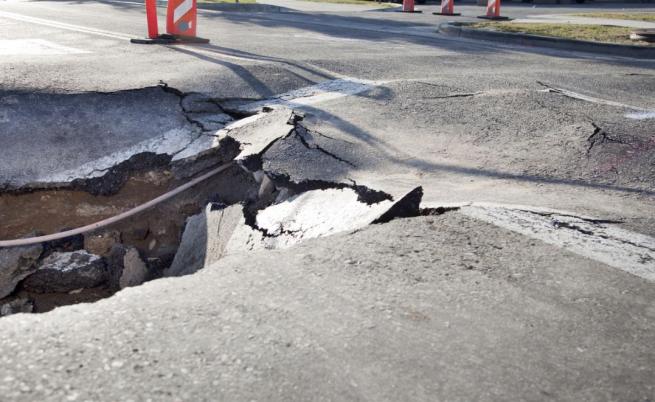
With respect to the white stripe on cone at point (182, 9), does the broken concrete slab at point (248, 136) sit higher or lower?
lower

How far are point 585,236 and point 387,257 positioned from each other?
1.19 metres

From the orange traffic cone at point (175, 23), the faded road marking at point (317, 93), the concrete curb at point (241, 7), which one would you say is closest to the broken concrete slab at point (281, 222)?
the faded road marking at point (317, 93)

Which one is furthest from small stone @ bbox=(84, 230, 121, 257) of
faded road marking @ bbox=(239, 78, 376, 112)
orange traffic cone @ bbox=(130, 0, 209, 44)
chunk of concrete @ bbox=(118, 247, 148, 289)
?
orange traffic cone @ bbox=(130, 0, 209, 44)

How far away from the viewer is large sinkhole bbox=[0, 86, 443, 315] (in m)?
4.91

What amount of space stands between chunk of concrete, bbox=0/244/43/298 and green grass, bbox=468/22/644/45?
9.99 meters

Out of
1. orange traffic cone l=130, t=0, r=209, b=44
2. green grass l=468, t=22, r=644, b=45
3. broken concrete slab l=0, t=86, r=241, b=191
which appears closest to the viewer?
broken concrete slab l=0, t=86, r=241, b=191

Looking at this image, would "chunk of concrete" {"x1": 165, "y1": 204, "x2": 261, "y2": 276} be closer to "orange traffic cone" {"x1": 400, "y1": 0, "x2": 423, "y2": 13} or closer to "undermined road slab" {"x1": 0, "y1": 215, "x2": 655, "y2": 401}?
"undermined road slab" {"x1": 0, "y1": 215, "x2": 655, "y2": 401}

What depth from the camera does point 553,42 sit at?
38.0 ft

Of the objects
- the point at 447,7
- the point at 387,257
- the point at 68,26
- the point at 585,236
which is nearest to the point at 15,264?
the point at 387,257

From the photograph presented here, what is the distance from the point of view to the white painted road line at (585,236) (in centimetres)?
337

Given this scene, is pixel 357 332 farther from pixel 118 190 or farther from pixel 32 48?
pixel 32 48

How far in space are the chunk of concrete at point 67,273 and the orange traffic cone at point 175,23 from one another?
16.5 feet

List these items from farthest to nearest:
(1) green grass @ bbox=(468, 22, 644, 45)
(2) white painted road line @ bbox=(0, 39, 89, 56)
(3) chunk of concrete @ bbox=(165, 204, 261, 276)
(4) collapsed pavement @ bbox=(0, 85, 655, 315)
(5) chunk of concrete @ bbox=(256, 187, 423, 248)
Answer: (1) green grass @ bbox=(468, 22, 644, 45) < (2) white painted road line @ bbox=(0, 39, 89, 56) < (4) collapsed pavement @ bbox=(0, 85, 655, 315) < (3) chunk of concrete @ bbox=(165, 204, 261, 276) < (5) chunk of concrete @ bbox=(256, 187, 423, 248)

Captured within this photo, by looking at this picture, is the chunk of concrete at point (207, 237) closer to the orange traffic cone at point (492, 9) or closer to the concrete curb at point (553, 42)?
the concrete curb at point (553, 42)
